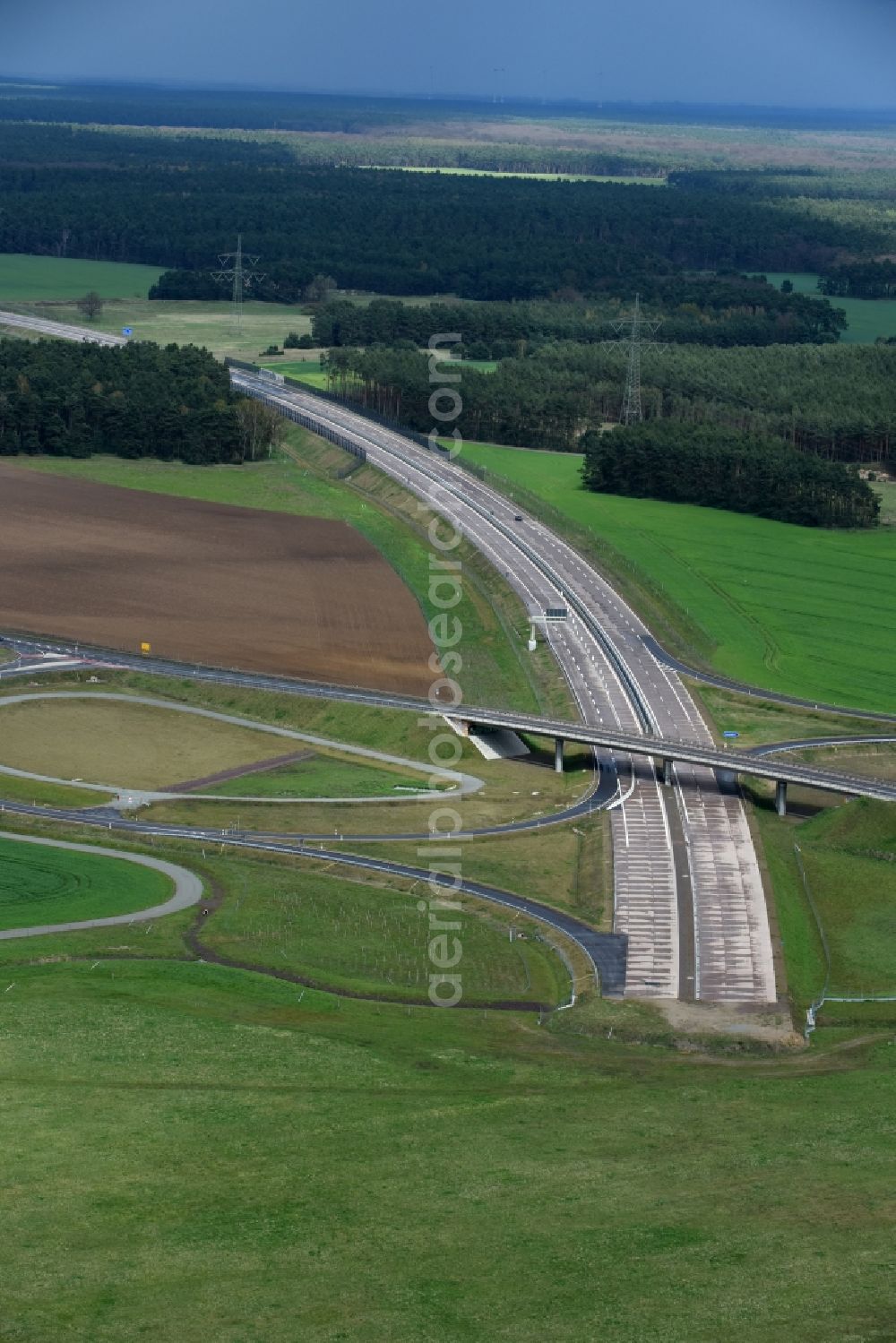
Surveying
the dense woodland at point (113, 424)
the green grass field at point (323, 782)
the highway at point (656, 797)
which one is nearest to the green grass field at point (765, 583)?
the highway at point (656, 797)

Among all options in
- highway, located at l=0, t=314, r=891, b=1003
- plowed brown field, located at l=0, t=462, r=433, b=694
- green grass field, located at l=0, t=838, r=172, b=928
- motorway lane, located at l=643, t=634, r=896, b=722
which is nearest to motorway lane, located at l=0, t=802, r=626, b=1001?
highway, located at l=0, t=314, r=891, b=1003

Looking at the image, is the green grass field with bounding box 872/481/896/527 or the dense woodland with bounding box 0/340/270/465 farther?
the dense woodland with bounding box 0/340/270/465

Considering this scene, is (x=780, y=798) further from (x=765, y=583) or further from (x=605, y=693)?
(x=765, y=583)

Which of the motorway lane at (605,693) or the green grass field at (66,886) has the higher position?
the motorway lane at (605,693)

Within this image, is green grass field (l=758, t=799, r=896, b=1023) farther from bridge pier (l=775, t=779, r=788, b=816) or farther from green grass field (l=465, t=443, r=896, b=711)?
green grass field (l=465, t=443, r=896, b=711)

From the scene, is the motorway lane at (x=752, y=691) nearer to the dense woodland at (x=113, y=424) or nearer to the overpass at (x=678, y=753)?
the overpass at (x=678, y=753)

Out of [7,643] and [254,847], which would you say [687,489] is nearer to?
[7,643]

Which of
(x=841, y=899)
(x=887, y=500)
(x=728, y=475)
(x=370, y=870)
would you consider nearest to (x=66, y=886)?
(x=370, y=870)
